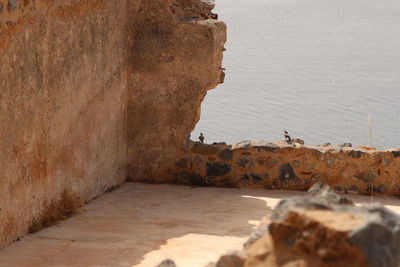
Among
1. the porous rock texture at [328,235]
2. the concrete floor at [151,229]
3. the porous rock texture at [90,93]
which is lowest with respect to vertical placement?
the concrete floor at [151,229]

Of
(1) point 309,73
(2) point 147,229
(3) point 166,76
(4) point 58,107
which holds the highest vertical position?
(1) point 309,73

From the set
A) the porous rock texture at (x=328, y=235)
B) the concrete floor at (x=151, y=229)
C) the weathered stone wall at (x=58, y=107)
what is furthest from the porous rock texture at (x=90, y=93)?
the porous rock texture at (x=328, y=235)

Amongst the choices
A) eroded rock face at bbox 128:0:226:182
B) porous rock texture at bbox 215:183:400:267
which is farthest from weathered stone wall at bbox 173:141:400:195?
porous rock texture at bbox 215:183:400:267

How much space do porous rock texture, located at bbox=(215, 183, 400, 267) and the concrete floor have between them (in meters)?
1.74

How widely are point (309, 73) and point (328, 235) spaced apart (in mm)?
11484

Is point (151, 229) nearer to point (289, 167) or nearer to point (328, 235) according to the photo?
point (289, 167)

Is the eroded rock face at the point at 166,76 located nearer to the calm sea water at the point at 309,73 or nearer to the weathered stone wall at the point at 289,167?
the weathered stone wall at the point at 289,167

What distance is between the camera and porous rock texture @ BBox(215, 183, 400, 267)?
2504 mm

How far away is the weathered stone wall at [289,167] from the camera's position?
7785 mm

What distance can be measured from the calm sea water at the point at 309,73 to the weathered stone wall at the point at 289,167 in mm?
3765

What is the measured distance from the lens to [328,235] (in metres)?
2.57

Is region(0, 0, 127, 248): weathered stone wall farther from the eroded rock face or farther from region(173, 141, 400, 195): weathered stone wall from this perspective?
region(173, 141, 400, 195): weathered stone wall

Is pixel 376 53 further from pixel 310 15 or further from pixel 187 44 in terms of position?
pixel 187 44

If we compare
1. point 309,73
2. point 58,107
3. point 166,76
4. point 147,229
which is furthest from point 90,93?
point 309,73
